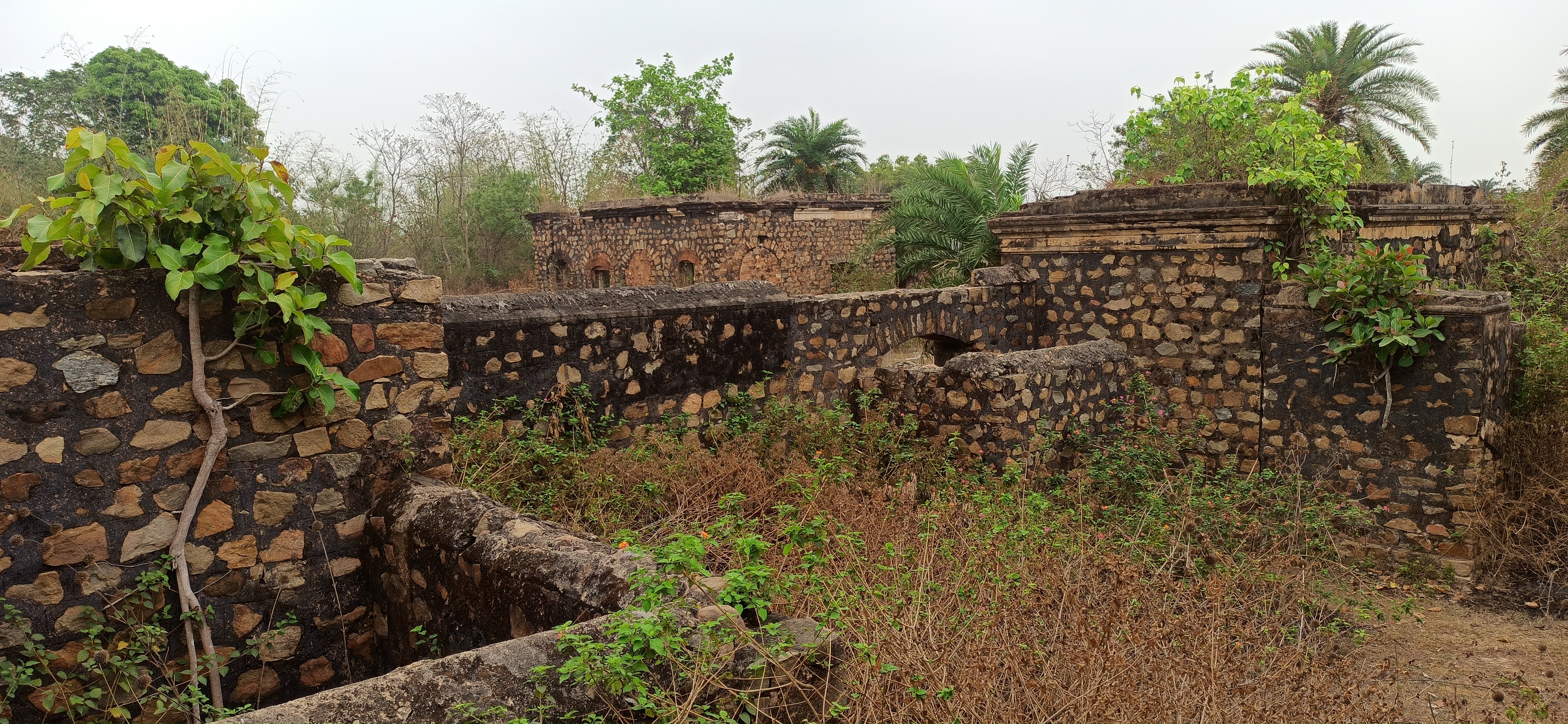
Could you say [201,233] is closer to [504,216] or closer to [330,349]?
[330,349]

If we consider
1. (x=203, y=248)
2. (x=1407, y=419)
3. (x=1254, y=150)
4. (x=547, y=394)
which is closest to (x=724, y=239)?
(x=1254, y=150)

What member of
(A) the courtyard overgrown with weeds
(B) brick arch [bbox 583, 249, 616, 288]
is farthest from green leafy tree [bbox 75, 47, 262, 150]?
(A) the courtyard overgrown with weeds

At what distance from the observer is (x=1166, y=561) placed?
179 inches

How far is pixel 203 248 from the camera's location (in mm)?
3082

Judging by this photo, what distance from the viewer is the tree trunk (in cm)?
319

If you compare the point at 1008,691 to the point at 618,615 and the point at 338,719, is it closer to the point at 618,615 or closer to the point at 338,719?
the point at 618,615

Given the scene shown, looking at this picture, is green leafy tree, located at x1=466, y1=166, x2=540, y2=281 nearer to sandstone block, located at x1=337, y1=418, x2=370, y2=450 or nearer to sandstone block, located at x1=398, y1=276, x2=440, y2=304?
sandstone block, located at x1=398, y1=276, x2=440, y2=304

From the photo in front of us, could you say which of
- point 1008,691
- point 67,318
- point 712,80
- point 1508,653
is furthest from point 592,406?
point 712,80

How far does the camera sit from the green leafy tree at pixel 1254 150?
25.1ft

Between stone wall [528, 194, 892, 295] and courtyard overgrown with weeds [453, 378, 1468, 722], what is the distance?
12225mm

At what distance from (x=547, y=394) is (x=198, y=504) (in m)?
2.53

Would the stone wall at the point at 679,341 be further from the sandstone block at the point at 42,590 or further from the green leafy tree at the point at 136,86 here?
the green leafy tree at the point at 136,86

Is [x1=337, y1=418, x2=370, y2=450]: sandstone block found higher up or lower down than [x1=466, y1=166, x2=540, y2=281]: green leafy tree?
lower down

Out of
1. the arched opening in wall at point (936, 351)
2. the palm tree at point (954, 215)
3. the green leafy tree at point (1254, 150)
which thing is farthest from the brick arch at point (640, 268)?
the green leafy tree at point (1254, 150)
